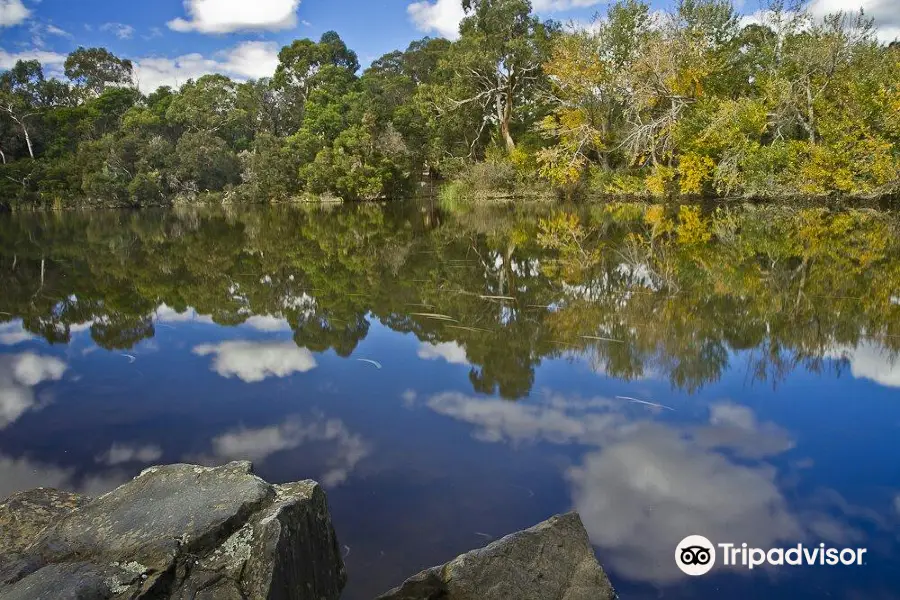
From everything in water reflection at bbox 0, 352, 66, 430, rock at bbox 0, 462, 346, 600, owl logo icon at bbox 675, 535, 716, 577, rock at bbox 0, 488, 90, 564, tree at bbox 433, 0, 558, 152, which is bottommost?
water reflection at bbox 0, 352, 66, 430

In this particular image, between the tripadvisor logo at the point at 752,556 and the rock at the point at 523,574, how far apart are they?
504 mm

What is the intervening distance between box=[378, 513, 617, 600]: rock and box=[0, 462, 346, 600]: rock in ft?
1.45

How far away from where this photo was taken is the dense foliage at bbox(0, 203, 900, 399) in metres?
5.35

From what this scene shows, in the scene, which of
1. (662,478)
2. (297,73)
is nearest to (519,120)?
(297,73)

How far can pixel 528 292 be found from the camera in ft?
25.3

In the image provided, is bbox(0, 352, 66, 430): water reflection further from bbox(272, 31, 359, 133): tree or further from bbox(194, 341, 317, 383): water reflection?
bbox(272, 31, 359, 133): tree

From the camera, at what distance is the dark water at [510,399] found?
9.59 feet

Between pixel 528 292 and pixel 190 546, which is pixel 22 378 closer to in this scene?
pixel 190 546

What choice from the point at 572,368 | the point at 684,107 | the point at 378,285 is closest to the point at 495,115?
the point at 684,107

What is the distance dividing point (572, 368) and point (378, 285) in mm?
4249

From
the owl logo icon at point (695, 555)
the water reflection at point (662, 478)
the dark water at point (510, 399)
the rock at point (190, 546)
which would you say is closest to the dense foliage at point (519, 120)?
the dark water at point (510, 399)

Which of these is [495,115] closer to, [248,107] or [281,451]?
[248,107]

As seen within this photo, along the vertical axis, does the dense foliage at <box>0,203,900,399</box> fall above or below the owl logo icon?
above

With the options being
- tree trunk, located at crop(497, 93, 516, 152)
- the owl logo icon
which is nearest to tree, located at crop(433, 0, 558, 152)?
tree trunk, located at crop(497, 93, 516, 152)
